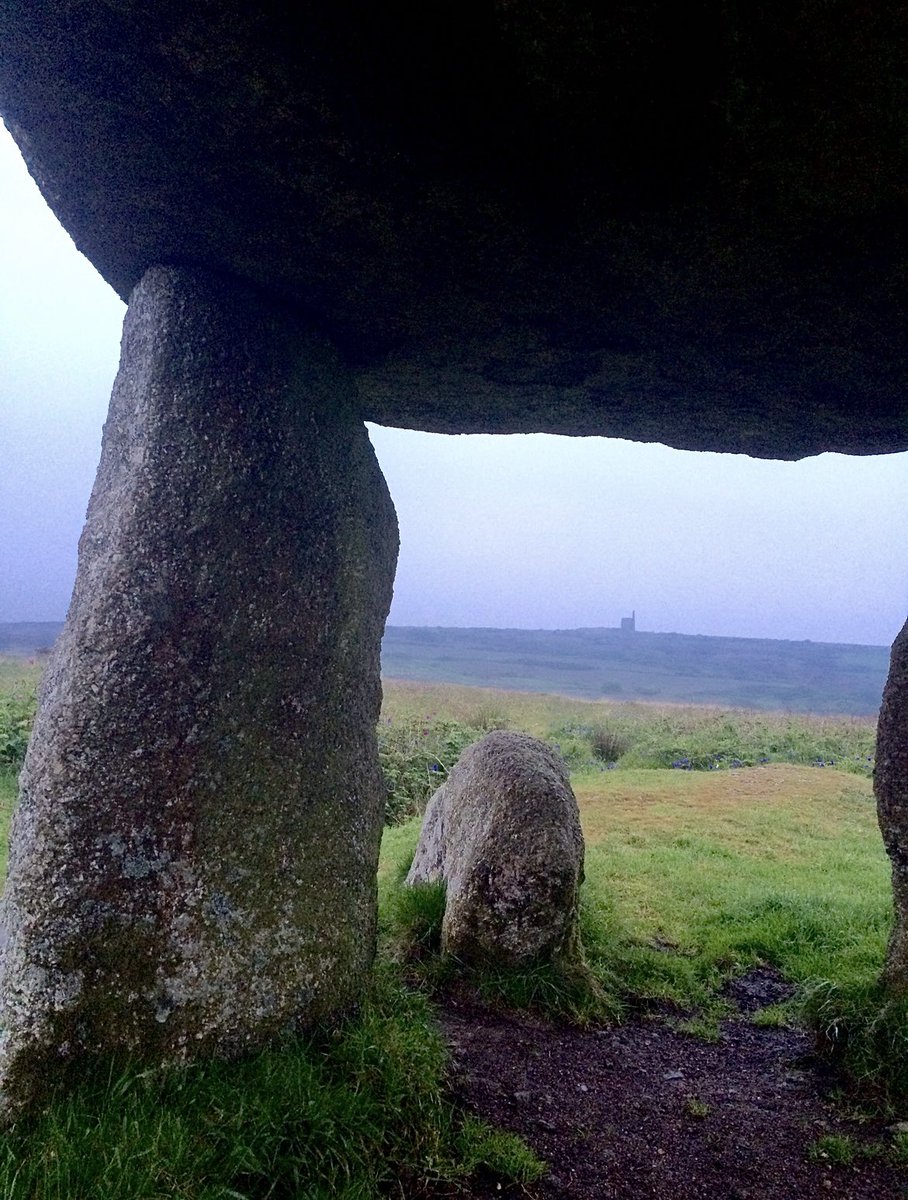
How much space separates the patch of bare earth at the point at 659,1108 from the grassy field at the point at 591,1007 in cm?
20

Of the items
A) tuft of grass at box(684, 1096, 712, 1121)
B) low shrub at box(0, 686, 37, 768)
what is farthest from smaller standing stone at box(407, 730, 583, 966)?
low shrub at box(0, 686, 37, 768)

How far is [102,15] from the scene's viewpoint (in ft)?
8.20

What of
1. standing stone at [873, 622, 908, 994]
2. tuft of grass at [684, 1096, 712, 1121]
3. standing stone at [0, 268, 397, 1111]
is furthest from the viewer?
standing stone at [873, 622, 908, 994]

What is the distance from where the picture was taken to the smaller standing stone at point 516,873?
522 centimetres

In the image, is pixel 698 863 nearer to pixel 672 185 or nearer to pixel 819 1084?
pixel 819 1084

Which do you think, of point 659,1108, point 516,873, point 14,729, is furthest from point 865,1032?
point 14,729

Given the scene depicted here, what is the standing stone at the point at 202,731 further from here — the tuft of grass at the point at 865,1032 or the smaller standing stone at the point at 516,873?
the tuft of grass at the point at 865,1032

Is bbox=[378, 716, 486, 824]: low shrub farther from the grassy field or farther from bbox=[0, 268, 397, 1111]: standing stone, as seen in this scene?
bbox=[0, 268, 397, 1111]: standing stone

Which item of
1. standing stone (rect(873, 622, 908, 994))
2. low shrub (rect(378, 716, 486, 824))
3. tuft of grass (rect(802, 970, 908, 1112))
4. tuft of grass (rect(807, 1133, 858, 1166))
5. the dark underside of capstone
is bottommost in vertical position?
low shrub (rect(378, 716, 486, 824))

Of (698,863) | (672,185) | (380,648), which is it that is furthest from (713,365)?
(698,863)

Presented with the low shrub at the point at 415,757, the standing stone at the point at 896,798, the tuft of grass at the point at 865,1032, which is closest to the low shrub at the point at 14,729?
the low shrub at the point at 415,757

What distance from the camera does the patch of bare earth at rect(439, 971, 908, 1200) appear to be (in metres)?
3.55

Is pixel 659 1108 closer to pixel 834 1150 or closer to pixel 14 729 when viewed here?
pixel 834 1150

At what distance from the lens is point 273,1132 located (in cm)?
306
